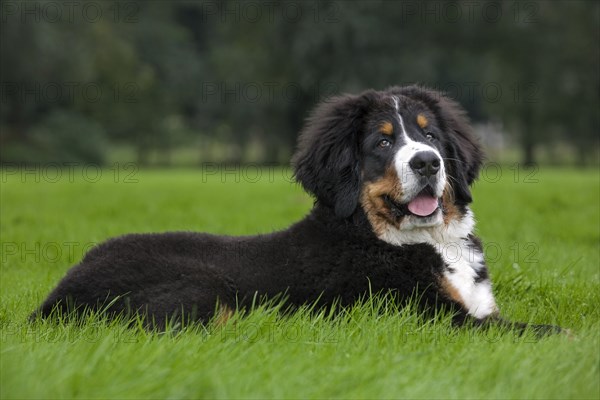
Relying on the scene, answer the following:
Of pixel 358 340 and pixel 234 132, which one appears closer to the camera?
pixel 358 340

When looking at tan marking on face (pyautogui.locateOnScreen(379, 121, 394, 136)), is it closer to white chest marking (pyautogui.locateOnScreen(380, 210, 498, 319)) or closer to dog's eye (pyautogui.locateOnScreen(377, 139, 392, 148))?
dog's eye (pyautogui.locateOnScreen(377, 139, 392, 148))

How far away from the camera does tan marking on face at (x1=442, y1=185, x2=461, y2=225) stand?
16.2 feet

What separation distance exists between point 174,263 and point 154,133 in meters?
44.9

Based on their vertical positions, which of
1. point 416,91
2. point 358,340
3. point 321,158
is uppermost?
point 416,91

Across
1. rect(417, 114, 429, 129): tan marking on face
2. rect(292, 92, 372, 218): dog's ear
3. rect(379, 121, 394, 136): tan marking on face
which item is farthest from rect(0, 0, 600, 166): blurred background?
rect(379, 121, 394, 136): tan marking on face

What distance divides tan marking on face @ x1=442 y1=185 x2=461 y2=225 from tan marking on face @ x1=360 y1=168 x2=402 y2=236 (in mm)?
345

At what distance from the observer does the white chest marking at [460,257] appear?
188 inches

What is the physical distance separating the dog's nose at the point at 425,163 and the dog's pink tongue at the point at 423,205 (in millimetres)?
211

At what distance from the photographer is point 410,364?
144 inches

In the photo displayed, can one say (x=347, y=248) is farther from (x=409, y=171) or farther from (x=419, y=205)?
(x=409, y=171)

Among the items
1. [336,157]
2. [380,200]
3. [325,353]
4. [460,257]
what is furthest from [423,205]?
[325,353]

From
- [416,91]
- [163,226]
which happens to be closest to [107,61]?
[163,226]

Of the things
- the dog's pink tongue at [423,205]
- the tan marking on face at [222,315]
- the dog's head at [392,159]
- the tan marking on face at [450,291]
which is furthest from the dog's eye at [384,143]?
the tan marking on face at [222,315]

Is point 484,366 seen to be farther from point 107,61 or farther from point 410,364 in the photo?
point 107,61
